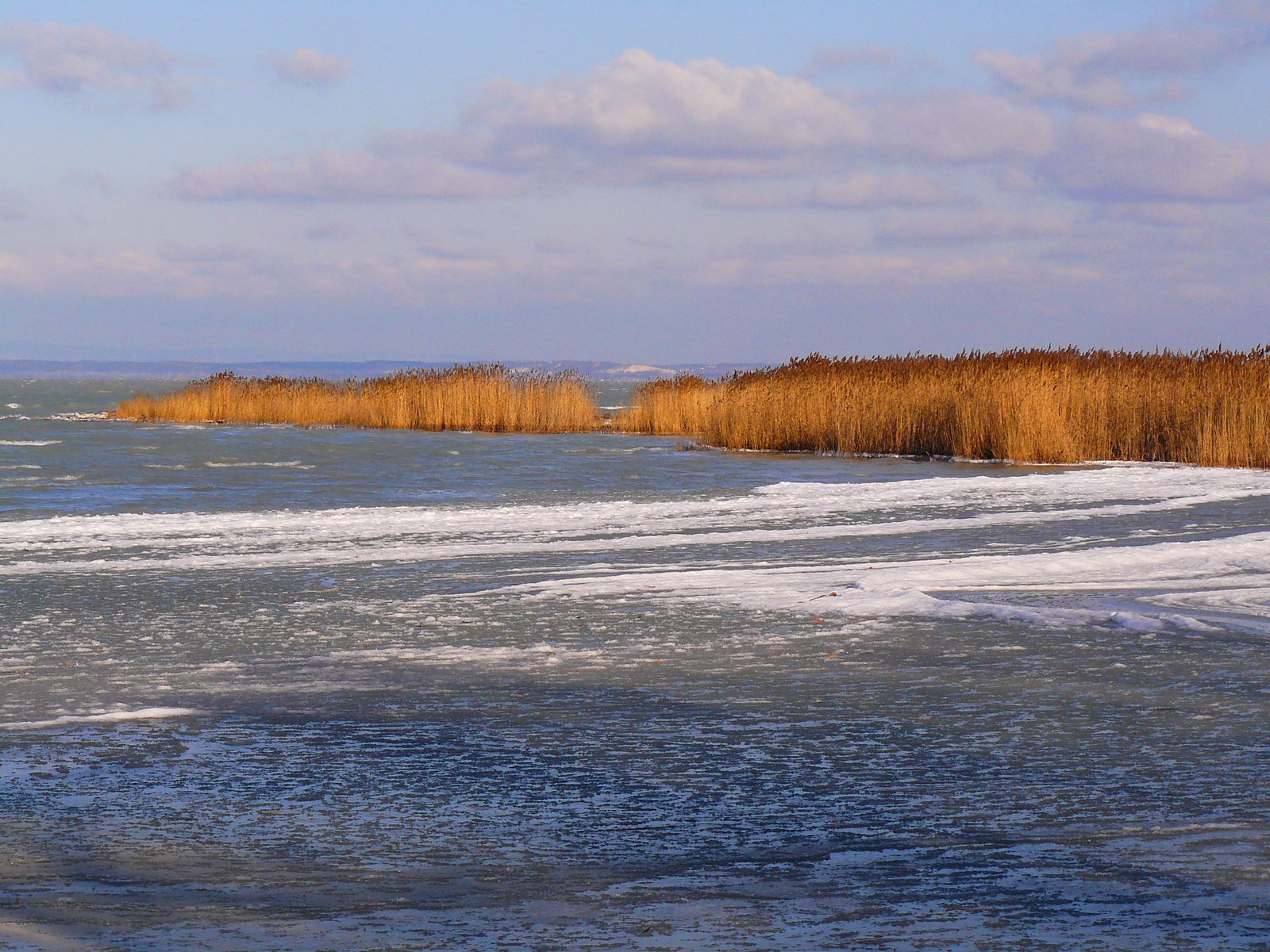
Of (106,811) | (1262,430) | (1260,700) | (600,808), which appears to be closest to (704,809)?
(600,808)

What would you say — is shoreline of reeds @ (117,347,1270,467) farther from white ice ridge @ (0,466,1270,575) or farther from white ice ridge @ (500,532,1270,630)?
white ice ridge @ (500,532,1270,630)

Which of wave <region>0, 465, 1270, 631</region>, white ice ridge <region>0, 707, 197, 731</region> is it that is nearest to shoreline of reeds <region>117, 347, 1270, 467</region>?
wave <region>0, 465, 1270, 631</region>

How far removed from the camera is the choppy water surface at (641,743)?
3389 millimetres

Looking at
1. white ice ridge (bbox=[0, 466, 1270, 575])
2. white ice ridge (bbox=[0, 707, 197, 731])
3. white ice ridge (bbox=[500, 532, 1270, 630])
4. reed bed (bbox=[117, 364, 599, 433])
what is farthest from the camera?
reed bed (bbox=[117, 364, 599, 433])

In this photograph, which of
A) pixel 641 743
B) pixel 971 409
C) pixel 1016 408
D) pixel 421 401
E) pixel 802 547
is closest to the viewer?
pixel 641 743

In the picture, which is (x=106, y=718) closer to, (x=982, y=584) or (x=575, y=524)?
(x=982, y=584)

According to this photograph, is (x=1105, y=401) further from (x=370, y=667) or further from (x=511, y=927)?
(x=511, y=927)

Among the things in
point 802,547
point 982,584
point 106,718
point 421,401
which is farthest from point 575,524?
point 421,401

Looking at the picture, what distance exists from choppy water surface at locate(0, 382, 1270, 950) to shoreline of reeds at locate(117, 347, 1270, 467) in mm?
10386

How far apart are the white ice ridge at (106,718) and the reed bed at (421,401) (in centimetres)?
2806

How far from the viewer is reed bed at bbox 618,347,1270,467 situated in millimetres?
20984

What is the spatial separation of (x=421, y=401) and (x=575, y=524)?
22461 mm

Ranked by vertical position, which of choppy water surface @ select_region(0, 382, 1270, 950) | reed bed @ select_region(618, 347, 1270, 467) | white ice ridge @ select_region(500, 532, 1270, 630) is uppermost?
reed bed @ select_region(618, 347, 1270, 467)

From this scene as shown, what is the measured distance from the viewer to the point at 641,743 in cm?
501
